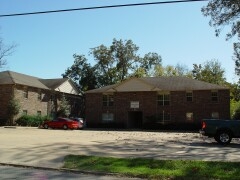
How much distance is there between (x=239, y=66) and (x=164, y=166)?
97.5 feet

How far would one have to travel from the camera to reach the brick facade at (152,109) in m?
51.1

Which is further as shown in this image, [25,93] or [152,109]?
[25,93]

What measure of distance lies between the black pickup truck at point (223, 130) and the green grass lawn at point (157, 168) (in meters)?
9.78

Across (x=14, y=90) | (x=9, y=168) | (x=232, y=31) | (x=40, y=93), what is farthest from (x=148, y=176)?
(x=40, y=93)

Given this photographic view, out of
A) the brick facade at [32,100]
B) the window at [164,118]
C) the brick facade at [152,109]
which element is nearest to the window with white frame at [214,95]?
the brick facade at [152,109]

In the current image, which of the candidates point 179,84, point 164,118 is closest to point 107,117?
point 164,118

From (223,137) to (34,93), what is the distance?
40.2m

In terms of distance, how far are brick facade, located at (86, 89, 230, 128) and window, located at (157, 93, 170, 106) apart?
16.9 inches

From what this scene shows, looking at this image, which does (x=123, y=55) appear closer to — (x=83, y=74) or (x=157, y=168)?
(x=83, y=74)

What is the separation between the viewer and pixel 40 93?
198 feet

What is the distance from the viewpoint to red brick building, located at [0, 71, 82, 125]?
54.1 metres

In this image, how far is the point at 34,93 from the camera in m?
58.5

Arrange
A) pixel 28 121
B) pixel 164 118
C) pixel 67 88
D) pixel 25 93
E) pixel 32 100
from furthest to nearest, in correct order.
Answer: pixel 67 88, pixel 32 100, pixel 25 93, pixel 164 118, pixel 28 121

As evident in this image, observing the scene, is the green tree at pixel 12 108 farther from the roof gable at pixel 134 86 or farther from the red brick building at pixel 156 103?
the roof gable at pixel 134 86
